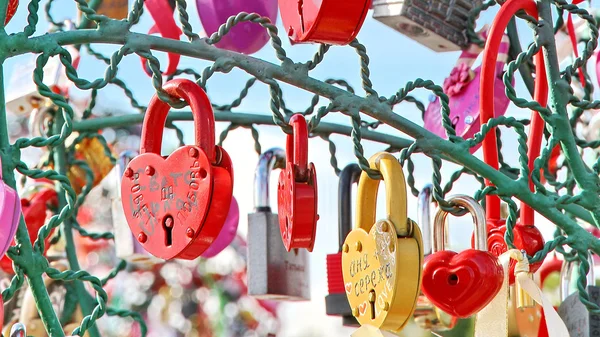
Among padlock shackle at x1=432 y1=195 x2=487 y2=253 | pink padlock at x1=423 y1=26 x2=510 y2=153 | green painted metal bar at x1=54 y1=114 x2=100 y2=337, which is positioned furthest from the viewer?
green painted metal bar at x1=54 y1=114 x2=100 y2=337

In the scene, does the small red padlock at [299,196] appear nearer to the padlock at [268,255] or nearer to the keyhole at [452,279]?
the keyhole at [452,279]

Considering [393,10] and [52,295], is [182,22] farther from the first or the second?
[52,295]

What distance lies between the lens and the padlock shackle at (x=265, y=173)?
5.84 ft

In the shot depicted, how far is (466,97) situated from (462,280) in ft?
2.33

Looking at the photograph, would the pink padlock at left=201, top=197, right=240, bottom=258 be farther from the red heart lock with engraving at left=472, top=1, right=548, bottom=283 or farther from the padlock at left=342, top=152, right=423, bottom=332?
the padlock at left=342, top=152, right=423, bottom=332

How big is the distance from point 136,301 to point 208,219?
13.0 ft

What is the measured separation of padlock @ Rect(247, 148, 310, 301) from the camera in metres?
1.79

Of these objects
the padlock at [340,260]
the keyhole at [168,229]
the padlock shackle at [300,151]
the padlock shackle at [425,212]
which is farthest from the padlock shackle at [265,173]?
the keyhole at [168,229]

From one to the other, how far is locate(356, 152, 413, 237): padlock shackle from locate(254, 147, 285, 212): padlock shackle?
483 millimetres

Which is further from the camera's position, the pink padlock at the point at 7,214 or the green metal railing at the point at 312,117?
the green metal railing at the point at 312,117

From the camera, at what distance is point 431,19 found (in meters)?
1.92

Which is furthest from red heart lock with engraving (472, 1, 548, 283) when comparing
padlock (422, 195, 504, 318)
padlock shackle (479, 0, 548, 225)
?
padlock (422, 195, 504, 318)

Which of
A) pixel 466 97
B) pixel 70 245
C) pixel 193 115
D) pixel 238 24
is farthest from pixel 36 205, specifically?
pixel 193 115

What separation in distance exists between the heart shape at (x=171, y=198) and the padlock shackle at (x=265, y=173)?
20.9 inches
